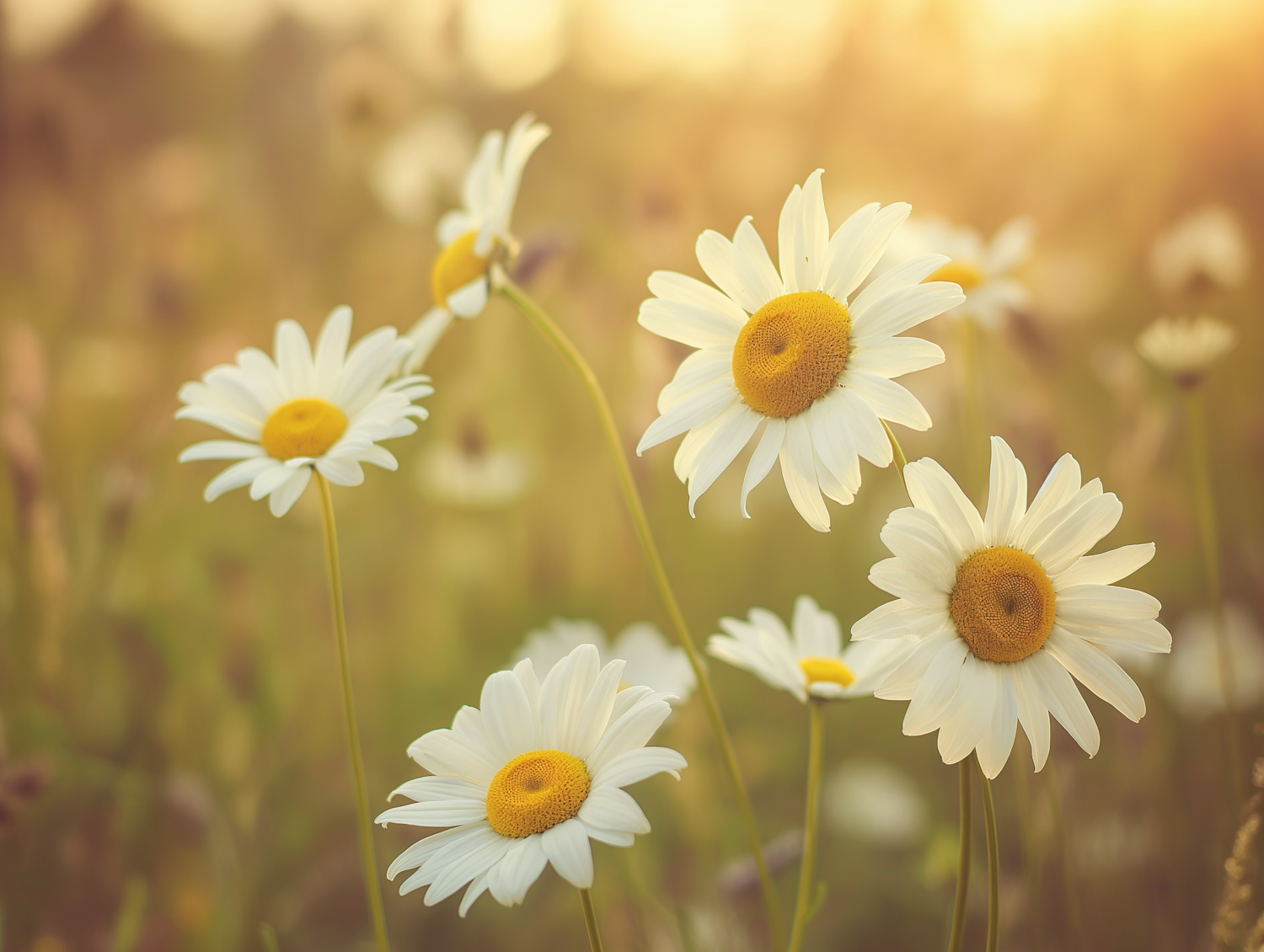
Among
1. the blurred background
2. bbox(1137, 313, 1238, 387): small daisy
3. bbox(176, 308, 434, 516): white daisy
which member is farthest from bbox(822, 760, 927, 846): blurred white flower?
bbox(176, 308, 434, 516): white daisy

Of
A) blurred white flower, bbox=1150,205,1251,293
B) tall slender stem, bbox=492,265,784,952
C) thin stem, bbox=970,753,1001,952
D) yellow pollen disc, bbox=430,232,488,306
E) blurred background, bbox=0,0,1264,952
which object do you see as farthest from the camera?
blurred white flower, bbox=1150,205,1251,293

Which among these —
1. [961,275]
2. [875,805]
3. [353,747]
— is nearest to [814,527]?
[353,747]

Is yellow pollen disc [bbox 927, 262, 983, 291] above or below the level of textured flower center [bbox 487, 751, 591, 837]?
above

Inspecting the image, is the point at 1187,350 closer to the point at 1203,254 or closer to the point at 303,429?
the point at 1203,254

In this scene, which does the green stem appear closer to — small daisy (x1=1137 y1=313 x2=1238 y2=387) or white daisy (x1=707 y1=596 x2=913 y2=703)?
white daisy (x1=707 y1=596 x2=913 y2=703)

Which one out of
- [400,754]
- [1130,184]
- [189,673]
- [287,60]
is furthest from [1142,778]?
[287,60]

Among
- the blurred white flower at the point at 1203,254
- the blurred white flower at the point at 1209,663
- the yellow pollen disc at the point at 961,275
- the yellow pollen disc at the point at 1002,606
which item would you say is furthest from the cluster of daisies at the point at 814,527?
the blurred white flower at the point at 1203,254
